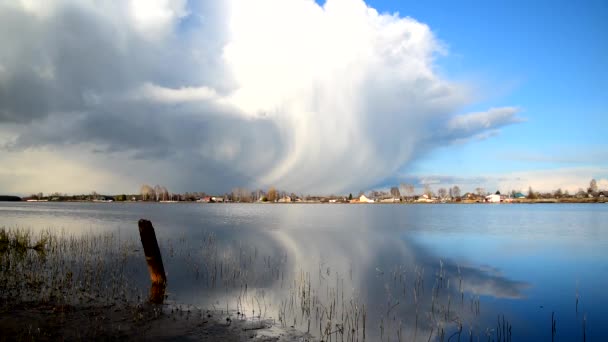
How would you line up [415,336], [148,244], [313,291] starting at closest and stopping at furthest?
[415,336] → [148,244] → [313,291]

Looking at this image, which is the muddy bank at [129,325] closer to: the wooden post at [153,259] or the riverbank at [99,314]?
the riverbank at [99,314]

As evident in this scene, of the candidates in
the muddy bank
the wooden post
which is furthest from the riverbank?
the wooden post

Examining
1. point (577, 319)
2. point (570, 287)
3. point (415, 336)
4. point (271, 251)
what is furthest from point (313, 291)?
point (570, 287)

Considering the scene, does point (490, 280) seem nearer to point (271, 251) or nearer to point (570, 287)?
point (570, 287)

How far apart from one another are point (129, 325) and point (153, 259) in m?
6.11

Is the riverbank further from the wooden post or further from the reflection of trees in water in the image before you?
the reflection of trees in water

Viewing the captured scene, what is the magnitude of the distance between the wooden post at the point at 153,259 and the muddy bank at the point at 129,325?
2.52 meters

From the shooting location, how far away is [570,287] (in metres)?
22.9

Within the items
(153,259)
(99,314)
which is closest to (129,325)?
(99,314)

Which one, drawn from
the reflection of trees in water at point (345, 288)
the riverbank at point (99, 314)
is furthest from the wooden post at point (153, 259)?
the reflection of trees in water at point (345, 288)

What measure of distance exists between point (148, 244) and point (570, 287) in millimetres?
24788

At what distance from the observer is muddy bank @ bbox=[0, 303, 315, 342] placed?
432 inches

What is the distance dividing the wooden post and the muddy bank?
252 cm

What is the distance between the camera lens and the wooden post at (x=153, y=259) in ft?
55.3
